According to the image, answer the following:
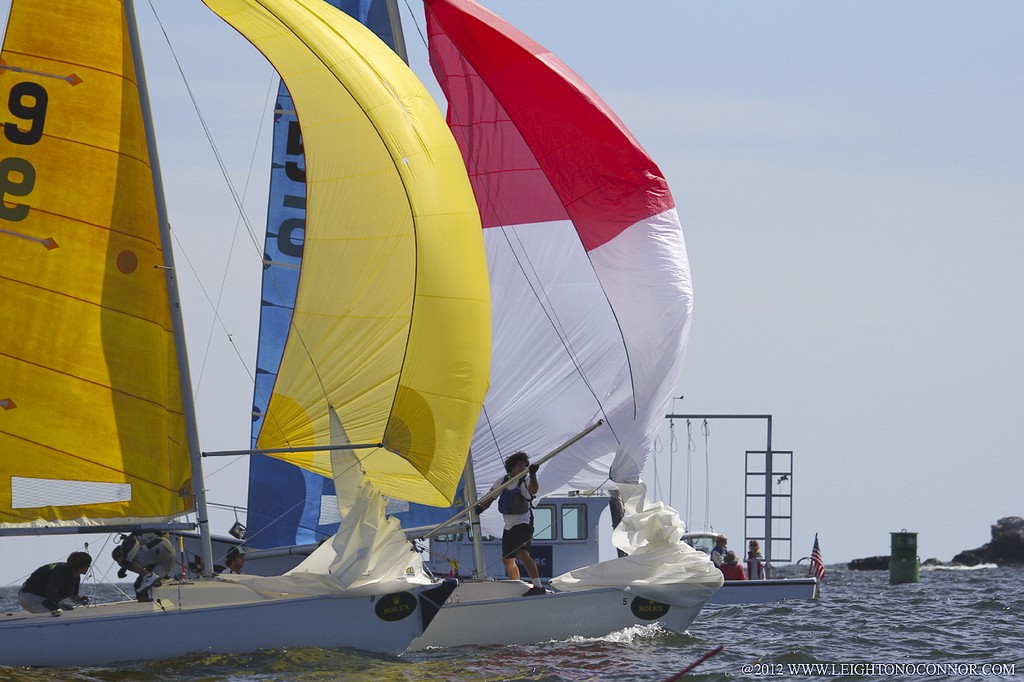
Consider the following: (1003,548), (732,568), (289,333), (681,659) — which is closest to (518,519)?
(681,659)

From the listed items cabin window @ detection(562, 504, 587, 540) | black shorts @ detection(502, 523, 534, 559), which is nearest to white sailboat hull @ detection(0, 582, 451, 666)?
black shorts @ detection(502, 523, 534, 559)

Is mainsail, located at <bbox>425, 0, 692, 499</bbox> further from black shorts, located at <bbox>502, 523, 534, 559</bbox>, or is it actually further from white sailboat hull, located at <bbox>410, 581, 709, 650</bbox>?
white sailboat hull, located at <bbox>410, 581, 709, 650</bbox>

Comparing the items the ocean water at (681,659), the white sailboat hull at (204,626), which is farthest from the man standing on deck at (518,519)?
the white sailboat hull at (204,626)

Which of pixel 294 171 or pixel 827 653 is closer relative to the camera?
pixel 827 653

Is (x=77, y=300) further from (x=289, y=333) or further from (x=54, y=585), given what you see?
(x=54, y=585)

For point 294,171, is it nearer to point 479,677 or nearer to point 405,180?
point 405,180

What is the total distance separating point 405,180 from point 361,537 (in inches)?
130

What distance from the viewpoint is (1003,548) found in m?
61.9

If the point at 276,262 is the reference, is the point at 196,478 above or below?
below

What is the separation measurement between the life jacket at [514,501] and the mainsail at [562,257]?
3.71 ft

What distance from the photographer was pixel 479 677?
12.7m

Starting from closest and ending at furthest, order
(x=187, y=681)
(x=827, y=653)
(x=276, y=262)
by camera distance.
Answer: (x=187, y=681) → (x=827, y=653) → (x=276, y=262)

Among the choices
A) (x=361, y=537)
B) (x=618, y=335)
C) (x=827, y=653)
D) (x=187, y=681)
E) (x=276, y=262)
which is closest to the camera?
(x=187, y=681)

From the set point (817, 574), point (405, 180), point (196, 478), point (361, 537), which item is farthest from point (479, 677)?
point (817, 574)
